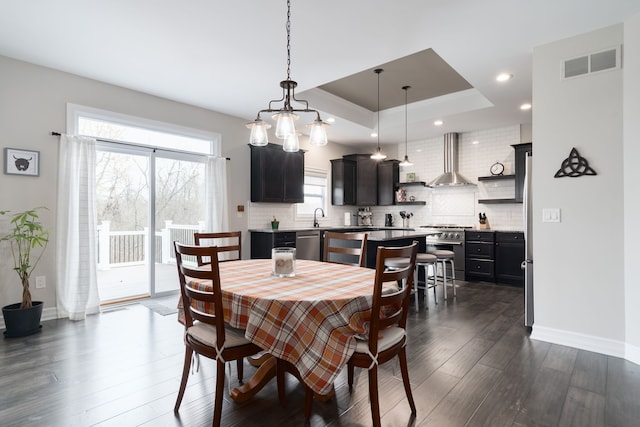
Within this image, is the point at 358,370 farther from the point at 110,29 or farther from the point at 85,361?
the point at 110,29

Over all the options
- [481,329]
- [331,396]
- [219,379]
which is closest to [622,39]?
[481,329]

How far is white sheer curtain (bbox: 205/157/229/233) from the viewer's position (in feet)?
16.6

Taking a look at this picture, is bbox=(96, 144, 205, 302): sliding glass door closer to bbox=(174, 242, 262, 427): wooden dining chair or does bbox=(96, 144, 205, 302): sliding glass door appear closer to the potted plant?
the potted plant

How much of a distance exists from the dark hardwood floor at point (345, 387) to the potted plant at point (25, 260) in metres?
0.18

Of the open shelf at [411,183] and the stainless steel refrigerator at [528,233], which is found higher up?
the open shelf at [411,183]

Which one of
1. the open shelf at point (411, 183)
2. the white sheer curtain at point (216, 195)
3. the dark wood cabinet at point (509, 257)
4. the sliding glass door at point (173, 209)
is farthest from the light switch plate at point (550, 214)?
the sliding glass door at point (173, 209)

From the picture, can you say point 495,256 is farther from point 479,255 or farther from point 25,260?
point 25,260

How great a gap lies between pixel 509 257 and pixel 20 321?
6.31m

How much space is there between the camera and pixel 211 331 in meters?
1.90

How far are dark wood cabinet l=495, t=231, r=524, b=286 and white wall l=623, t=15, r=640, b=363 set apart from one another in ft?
8.54

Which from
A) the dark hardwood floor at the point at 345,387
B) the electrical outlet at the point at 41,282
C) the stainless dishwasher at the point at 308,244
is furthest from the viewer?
the stainless dishwasher at the point at 308,244

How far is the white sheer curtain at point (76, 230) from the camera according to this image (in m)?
3.71

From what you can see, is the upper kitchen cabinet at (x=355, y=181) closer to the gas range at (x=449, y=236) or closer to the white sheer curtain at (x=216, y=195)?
the gas range at (x=449, y=236)

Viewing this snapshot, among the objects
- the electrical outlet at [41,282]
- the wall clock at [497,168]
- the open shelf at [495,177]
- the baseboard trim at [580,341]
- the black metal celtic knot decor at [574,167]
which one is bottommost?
the baseboard trim at [580,341]
